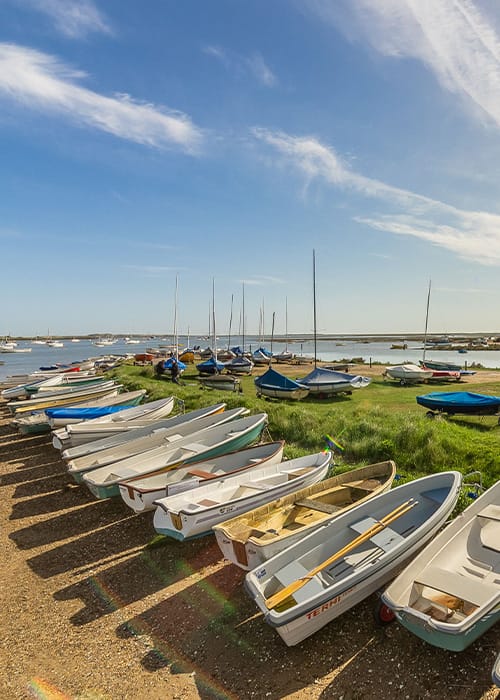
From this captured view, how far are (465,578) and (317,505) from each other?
3.15 metres

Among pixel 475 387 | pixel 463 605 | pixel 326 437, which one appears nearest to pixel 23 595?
pixel 463 605

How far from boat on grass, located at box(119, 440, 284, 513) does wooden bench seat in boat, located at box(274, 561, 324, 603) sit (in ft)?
11.5

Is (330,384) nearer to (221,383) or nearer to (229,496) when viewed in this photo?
(221,383)

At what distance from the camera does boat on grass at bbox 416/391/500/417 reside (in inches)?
693

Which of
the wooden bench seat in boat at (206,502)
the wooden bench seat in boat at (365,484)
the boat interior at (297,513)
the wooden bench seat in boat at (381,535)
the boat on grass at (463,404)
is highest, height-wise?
the boat on grass at (463,404)

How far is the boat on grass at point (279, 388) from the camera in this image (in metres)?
25.7

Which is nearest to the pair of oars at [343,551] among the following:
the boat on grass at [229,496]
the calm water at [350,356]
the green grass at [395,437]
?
the boat on grass at [229,496]

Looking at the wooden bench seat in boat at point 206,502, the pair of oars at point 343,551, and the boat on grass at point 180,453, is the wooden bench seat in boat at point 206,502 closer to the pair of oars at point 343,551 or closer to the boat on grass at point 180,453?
the boat on grass at point 180,453

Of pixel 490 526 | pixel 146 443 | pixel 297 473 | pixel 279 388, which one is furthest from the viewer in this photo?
pixel 279 388

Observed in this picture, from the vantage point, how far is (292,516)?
8.54 metres

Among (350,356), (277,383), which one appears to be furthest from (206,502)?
(350,356)

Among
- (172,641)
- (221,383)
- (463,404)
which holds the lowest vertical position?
(172,641)

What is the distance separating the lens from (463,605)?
5.70m

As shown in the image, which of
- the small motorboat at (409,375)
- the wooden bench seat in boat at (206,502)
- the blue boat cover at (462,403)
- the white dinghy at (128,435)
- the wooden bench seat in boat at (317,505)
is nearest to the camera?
the wooden bench seat in boat at (317,505)
